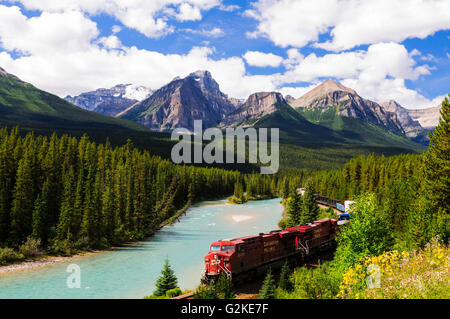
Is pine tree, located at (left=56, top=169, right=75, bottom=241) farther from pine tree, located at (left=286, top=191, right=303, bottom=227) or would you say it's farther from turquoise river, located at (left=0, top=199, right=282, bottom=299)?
pine tree, located at (left=286, top=191, right=303, bottom=227)

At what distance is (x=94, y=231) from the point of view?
Result: 61500mm

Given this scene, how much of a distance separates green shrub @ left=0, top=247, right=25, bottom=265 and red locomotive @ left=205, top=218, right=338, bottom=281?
113 ft

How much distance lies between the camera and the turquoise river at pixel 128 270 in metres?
37.1

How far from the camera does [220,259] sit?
105ft

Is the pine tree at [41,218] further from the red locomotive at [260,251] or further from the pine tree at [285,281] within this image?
Result: the pine tree at [285,281]

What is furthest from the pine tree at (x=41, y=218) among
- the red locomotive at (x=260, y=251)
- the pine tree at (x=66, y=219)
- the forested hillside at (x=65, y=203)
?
the red locomotive at (x=260, y=251)

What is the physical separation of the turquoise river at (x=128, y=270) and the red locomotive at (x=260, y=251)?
23.7 ft

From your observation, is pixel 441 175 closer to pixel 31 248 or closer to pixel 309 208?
pixel 309 208

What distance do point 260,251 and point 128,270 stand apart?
68.2ft

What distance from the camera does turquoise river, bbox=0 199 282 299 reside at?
37062 millimetres

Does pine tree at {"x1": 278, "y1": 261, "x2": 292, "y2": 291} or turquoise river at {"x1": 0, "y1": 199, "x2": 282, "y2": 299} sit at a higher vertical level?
pine tree at {"x1": 278, "y1": 261, "x2": 292, "y2": 291}

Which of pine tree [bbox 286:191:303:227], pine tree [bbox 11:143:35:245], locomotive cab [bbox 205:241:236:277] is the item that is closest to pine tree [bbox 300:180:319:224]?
pine tree [bbox 286:191:303:227]
